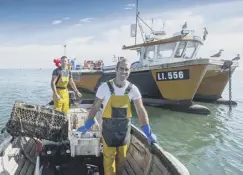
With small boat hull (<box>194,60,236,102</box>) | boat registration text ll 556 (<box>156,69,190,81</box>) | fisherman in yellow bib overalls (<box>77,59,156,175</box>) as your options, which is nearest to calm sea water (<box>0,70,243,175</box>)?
boat registration text ll 556 (<box>156,69,190,81</box>)

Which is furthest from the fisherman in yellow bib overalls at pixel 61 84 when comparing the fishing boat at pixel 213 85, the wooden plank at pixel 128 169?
the fishing boat at pixel 213 85

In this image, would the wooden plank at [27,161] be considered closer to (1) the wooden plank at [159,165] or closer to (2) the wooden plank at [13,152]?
(2) the wooden plank at [13,152]

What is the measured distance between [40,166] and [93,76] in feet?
52.1

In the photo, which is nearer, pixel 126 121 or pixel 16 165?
pixel 126 121

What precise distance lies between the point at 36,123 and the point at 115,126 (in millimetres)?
1731

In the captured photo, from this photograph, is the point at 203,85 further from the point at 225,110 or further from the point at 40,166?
the point at 40,166

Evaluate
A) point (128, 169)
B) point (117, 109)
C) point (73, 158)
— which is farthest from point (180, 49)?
point (117, 109)

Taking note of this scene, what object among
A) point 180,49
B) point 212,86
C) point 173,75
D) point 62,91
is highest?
point 180,49

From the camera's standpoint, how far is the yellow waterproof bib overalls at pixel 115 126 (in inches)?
145

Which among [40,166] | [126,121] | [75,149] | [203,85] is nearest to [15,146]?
[40,166]

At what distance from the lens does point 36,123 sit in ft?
15.5

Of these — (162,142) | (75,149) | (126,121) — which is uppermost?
(126,121)

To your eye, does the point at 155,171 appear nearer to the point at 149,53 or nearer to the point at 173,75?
the point at 173,75

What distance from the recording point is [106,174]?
3963 mm
